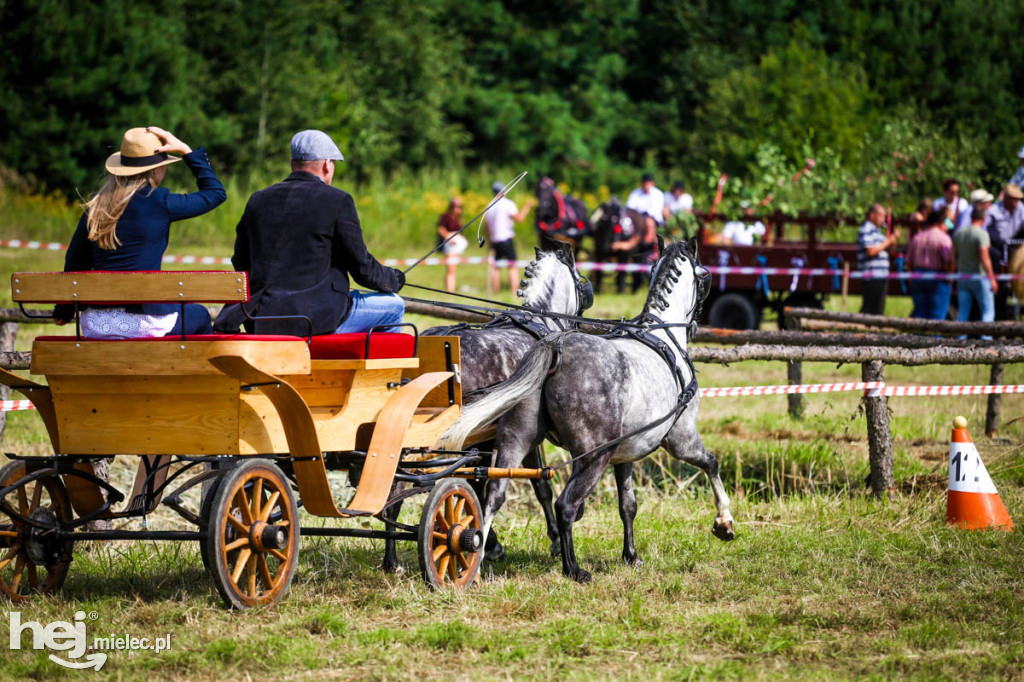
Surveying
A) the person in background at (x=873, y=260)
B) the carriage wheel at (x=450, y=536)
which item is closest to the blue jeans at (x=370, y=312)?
the carriage wheel at (x=450, y=536)

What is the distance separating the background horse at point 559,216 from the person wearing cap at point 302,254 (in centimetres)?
1745

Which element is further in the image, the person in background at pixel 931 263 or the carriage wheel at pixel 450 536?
the person in background at pixel 931 263

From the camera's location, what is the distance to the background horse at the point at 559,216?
2333 cm

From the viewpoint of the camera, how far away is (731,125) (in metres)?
36.3

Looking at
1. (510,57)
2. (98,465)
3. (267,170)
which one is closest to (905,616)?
(98,465)

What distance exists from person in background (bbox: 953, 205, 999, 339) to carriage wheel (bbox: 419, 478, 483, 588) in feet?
34.6

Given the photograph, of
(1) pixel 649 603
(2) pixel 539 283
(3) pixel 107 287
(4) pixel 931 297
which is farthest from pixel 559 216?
(3) pixel 107 287

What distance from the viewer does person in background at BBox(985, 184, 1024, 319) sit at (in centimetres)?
1563

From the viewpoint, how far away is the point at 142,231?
17.3 ft

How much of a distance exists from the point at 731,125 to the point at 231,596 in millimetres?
33180

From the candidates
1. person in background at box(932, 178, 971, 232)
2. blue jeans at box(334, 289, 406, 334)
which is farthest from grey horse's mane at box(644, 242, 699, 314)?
person in background at box(932, 178, 971, 232)

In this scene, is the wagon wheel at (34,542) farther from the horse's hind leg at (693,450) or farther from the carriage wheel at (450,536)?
the horse's hind leg at (693,450)

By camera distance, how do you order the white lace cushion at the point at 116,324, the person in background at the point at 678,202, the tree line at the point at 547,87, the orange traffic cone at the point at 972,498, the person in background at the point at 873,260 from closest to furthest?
the white lace cushion at the point at 116,324 → the orange traffic cone at the point at 972,498 → the person in background at the point at 873,260 → the person in background at the point at 678,202 → the tree line at the point at 547,87

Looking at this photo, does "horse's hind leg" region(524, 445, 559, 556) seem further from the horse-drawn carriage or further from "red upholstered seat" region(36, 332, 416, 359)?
"red upholstered seat" region(36, 332, 416, 359)
